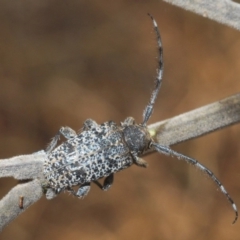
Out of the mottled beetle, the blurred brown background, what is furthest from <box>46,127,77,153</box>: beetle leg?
the blurred brown background

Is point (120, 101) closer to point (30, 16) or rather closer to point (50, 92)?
point (50, 92)

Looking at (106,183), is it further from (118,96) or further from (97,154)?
(118,96)

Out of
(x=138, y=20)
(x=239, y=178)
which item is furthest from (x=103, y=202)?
(x=138, y=20)

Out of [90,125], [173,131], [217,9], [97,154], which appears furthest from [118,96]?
[217,9]

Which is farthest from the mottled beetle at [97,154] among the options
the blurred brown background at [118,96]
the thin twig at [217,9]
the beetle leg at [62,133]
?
the blurred brown background at [118,96]

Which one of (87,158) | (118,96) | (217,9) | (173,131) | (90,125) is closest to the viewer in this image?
(217,9)

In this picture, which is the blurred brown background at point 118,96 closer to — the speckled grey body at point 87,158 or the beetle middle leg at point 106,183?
the beetle middle leg at point 106,183

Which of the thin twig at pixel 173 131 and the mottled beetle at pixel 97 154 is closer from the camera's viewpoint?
the thin twig at pixel 173 131
